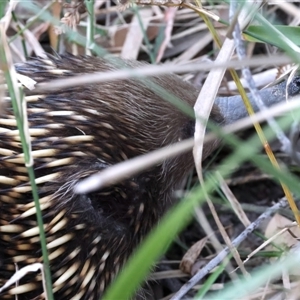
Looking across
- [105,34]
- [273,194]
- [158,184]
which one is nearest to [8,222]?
[158,184]

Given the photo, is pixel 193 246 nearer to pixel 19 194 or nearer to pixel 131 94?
pixel 131 94

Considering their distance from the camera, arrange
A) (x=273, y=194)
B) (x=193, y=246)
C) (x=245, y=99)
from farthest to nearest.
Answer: (x=273, y=194) < (x=193, y=246) < (x=245, y=99)

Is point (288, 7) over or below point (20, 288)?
over

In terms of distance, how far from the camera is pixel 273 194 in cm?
145

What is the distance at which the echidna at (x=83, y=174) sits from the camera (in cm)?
90

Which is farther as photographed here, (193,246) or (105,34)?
(105,34)

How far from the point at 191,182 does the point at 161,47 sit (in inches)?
16.5

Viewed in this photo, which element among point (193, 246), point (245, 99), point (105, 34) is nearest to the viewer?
point (245, 99)

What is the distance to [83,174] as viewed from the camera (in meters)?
0.94

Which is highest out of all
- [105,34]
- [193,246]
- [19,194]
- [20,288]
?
[105,34]

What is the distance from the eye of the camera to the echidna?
0.90 meters

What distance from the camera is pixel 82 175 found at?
934 millimetres

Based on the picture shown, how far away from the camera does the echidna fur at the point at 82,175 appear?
896mm

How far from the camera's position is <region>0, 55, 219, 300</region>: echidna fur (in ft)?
2.94
